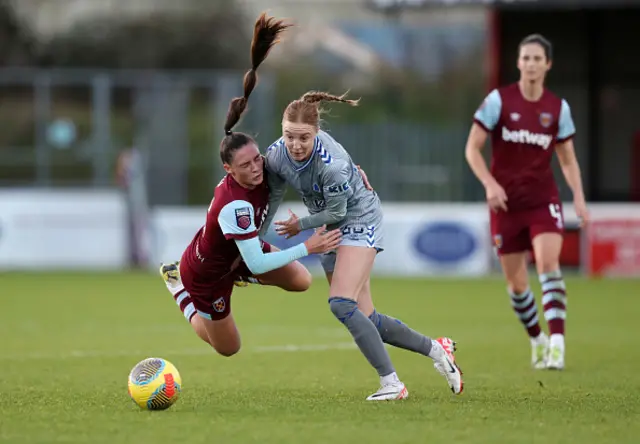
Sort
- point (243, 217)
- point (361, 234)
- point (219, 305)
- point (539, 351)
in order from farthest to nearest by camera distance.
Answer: point (539, 351), point (219, 305), point (361, 234), point (243, 217)

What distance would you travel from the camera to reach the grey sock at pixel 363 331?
24.8ft

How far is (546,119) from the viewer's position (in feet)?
33.0

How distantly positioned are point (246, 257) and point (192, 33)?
111ft

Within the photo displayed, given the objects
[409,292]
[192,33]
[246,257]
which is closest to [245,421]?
[246,257]

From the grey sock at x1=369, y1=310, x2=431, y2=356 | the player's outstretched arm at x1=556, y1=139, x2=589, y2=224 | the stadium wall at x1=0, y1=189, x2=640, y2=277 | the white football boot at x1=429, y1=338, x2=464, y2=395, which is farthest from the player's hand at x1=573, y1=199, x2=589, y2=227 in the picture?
the stadium wall at x1=0, y1=189, x2=640, y2=277

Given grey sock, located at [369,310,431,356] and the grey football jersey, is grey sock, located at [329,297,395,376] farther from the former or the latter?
the grey football jersey

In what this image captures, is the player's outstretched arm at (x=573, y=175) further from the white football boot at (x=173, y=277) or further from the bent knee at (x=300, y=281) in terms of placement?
the white football boot at (x=173, y=277)

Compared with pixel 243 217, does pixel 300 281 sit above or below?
below

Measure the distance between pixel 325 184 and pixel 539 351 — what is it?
3351mm

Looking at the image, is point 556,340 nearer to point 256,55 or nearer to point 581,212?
point 581,212

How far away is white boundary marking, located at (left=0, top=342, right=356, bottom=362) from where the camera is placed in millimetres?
10672

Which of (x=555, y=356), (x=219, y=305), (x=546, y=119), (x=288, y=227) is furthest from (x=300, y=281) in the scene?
(x=546, y=119)

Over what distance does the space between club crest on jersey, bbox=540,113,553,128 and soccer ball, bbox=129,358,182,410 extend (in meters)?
4.11

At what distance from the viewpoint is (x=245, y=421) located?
6.72 meters
